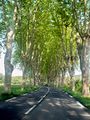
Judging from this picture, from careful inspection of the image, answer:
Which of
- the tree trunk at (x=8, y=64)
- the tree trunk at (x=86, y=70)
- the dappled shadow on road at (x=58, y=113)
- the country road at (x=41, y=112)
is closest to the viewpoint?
the country road at (x=41, y=112)

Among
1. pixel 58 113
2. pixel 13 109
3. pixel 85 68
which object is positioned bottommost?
pixel 58 113

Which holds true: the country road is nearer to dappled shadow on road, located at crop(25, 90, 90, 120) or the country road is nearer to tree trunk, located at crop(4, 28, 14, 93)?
dappled shadow on road, located at crop(25, 90, 90, 120)

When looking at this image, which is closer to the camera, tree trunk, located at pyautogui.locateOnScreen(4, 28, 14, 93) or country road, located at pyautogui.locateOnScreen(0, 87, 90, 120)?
country road, located at pyautogui.locateOnScreen(0, 87, 90, 120)

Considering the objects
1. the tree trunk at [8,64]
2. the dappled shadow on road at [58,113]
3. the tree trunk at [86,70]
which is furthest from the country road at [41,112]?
the tree trunk at [86,70]

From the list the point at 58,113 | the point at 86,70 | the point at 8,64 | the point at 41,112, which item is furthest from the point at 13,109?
the point at 86,70

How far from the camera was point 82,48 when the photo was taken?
40.5 metres

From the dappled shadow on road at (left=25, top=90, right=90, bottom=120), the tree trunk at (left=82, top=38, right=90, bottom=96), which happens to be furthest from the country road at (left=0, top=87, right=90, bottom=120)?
the tree trunk at (left=82, top=38, right=90, bottom=96)

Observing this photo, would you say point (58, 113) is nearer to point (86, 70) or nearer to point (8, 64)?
point (8, 64)

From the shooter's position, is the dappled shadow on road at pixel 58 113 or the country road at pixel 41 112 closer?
the country road at pixel 41 112

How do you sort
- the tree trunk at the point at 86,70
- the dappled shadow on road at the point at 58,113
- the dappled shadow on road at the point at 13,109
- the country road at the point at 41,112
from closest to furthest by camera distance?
the dappled shadow on road at the point at 13,109
the country road at the point at 41,112
the dappled shadow on road at the point at 58,113
the tree trunk at the point at 86,70

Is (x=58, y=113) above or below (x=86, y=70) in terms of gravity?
below

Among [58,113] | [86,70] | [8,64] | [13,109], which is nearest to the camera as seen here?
[58,113]

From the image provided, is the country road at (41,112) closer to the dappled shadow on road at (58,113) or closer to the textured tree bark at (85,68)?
the dappled shadow on road at (58,113)

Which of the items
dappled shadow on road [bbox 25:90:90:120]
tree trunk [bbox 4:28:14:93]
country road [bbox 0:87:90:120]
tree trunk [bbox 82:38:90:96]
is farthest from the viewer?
tree trunk [bbox 82:38:90:96]
